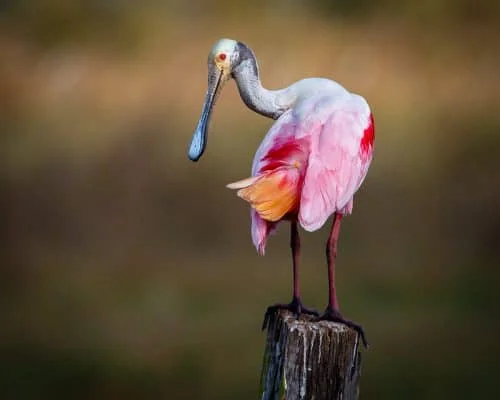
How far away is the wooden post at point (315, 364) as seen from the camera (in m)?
3.29

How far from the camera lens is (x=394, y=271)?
10.5 m

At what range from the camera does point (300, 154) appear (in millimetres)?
3645

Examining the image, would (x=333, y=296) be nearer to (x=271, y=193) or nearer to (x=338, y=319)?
(x=338, y=319)

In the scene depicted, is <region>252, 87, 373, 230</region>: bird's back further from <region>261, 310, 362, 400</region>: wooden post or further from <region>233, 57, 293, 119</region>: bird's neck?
<region>261, 310, 362, 400</region>: wooden post

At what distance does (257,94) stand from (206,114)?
0.16 m

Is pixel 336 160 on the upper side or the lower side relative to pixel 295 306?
upper

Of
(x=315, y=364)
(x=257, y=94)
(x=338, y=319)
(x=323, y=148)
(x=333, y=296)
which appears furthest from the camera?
(x=257, y=94)

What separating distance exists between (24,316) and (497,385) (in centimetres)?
278

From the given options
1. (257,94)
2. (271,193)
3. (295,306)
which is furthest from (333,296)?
(257,94)

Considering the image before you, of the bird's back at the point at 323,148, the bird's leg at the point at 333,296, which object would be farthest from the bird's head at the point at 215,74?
the bird's leg at the point at 333,296

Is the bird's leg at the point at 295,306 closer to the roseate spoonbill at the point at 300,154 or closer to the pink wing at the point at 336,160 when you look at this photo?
the roseate spoonbill at the point at 300,154

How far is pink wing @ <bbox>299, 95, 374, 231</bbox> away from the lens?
360cm

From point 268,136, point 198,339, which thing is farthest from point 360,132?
point 198,339

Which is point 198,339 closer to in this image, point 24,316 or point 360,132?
point 24,316
